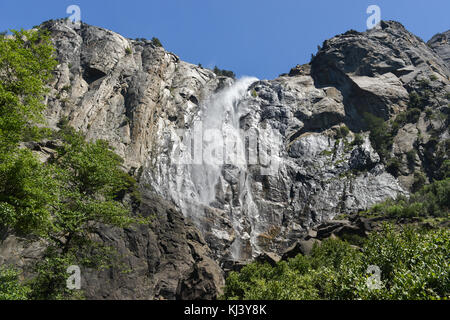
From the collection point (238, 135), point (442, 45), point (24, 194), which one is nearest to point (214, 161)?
point (238, 135)

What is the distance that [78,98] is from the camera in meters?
88.2

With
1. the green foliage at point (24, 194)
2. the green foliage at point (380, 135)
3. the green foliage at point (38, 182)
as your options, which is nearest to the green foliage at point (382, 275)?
the green foliage at point (38, 182)

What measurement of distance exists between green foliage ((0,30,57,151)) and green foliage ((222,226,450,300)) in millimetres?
19886

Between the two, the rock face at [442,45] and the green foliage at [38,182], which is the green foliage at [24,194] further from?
the rock face at [442,45]

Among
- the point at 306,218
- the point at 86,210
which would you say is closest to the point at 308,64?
the point at 306,218

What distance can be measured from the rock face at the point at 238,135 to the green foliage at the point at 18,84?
31.9 meters

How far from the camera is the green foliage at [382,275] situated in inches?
661

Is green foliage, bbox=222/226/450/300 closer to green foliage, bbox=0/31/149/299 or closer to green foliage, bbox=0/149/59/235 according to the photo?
green foliage, bbox=0/31/149/299

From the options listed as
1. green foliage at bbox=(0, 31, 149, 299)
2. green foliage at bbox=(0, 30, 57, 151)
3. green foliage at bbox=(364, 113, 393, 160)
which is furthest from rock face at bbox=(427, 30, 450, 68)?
green foliage at bbox=(0, 30, 57, 151)

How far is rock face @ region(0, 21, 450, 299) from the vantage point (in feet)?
220

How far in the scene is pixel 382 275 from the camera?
2586 cm

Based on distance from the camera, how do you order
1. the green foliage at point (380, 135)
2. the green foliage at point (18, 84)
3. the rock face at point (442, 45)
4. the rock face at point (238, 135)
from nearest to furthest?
the green foliage at point (18, 84)
the rock face at point (238, 135)
the green foliage at point (380, 135)
the rock face at point (442, 45)
